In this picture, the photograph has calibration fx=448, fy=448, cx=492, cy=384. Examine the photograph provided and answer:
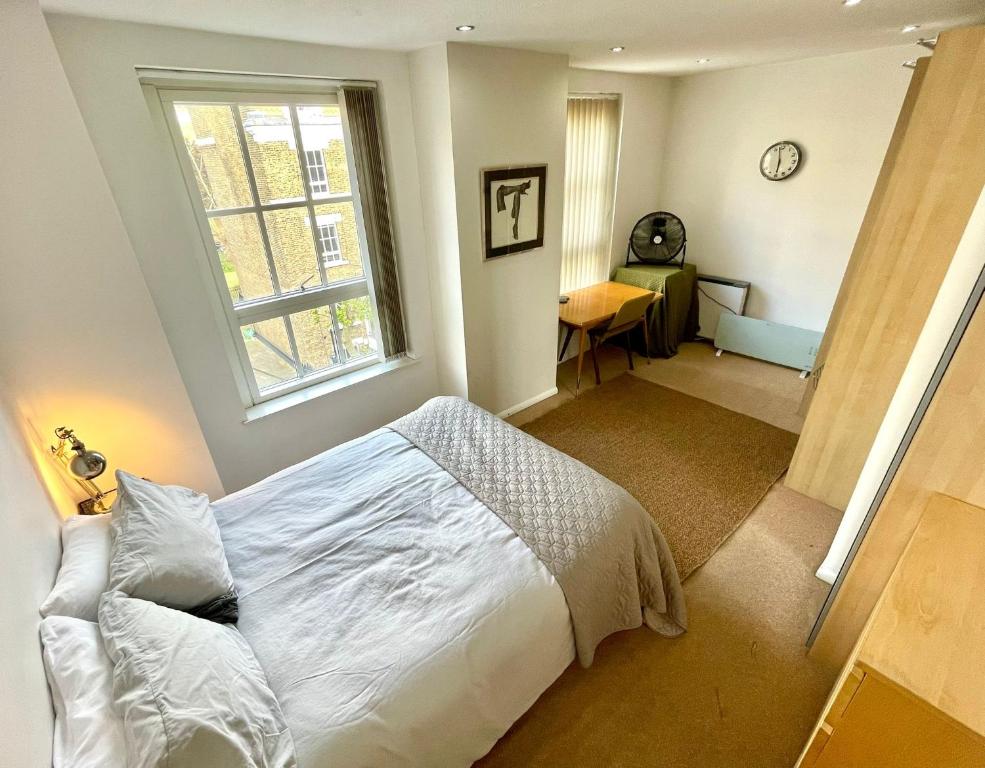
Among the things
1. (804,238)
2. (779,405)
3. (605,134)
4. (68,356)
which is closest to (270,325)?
(68,356)

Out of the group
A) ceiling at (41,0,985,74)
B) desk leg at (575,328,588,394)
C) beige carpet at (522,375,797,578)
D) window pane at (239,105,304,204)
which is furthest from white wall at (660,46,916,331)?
window pane at (239,105,304,204)

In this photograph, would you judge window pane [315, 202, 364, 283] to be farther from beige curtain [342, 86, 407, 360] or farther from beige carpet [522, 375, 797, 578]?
beige carpet [522, 375, 797, 578]

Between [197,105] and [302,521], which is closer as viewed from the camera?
[302,521]

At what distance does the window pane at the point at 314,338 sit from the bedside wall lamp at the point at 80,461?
105cm

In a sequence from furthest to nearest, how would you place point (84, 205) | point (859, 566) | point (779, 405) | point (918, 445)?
1. point (779, 405)
2. point (84, 205)
3. point (859, 566)
4. point (918, 445)

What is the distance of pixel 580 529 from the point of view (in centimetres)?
153

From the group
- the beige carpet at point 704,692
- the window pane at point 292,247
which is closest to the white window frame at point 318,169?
the window pane at point 292,247

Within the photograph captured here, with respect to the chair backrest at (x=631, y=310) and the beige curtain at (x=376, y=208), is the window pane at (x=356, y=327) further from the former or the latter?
the chair backrest at (x=631, y=310)

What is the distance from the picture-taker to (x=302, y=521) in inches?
64.7

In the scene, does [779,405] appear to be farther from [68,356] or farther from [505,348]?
[68,356]

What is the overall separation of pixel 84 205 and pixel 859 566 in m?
2.86

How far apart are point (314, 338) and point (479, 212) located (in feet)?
3.86

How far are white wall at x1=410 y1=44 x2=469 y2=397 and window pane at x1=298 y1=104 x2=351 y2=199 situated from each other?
41cm

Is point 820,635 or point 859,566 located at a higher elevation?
point 859,566
